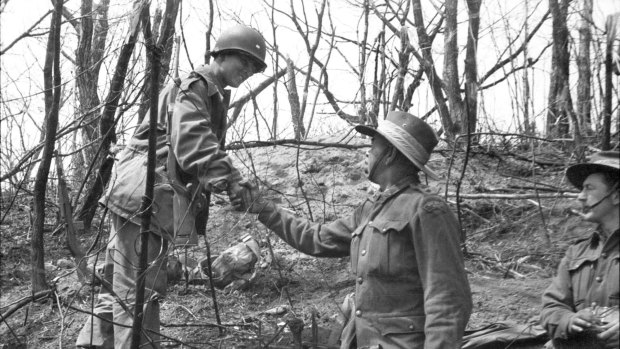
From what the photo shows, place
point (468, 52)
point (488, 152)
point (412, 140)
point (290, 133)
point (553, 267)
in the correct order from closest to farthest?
point (412, 140)
point (553, 267)
point (488, 152)
point (468, 52)
point (290, 133)

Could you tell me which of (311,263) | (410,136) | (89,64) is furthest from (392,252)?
(89,64)

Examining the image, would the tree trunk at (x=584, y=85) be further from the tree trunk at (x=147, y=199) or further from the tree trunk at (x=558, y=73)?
the tree trunk at (x=147, y=199)

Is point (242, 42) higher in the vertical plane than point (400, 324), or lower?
higher

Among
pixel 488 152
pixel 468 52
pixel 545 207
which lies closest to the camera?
pixel 545 207

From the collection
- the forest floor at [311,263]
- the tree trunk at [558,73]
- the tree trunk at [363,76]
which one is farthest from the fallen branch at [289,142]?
the tree trunk at [558,73]

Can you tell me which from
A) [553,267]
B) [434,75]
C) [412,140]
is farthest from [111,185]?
[434,75]

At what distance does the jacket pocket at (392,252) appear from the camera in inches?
149

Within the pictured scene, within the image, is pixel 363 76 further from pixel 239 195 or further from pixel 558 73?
pixel 239 195

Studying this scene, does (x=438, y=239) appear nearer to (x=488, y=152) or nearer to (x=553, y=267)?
(x=553, y=267)

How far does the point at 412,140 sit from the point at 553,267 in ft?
8.87

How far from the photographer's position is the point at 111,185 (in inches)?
205

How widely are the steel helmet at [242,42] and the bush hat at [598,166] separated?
2.30 m

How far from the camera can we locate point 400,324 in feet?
12.3

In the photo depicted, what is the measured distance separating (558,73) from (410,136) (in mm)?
5209
